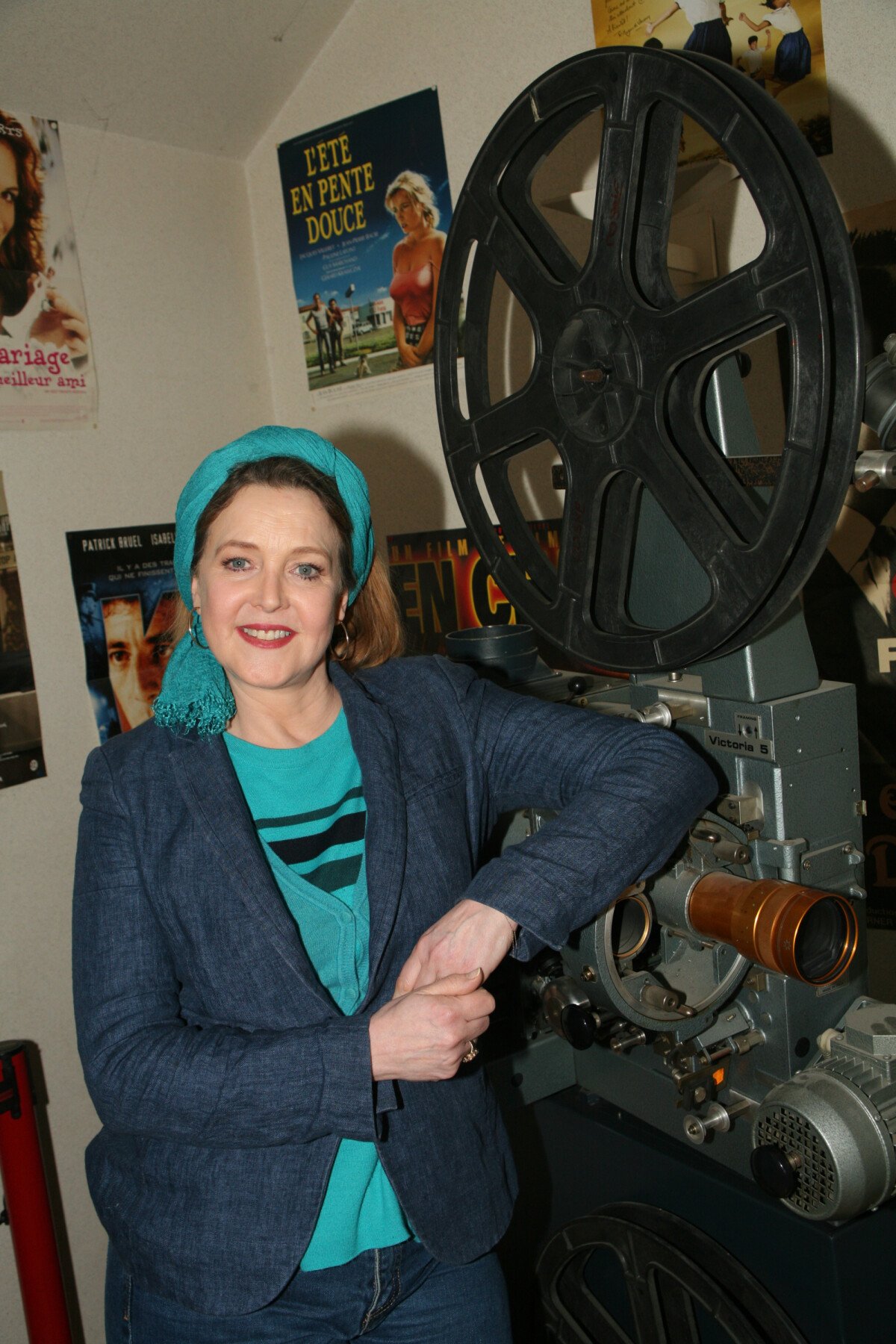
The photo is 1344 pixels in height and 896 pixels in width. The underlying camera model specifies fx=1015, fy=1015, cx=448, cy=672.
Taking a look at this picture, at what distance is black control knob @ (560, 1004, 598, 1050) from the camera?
1192 mm

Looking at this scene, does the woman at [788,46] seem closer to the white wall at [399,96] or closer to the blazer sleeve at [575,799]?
the white wall at [399,96]

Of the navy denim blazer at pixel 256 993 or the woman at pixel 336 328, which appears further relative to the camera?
the woman at pixel 336 328

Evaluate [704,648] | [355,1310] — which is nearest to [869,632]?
[704,648]

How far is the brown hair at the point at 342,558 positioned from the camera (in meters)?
A: 1.13

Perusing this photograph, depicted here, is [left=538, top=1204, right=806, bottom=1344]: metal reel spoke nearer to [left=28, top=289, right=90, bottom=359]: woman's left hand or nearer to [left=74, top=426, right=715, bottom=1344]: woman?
[left=74, top=426, right=715, bottom=1344]: woman

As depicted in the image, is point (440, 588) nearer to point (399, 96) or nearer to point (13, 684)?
point (13, 684)

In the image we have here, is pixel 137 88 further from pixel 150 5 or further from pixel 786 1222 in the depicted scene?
pixel 786 1222

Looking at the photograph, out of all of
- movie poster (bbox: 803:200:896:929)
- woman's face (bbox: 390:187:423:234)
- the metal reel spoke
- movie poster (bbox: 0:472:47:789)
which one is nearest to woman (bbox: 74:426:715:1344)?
the metal reel spoke

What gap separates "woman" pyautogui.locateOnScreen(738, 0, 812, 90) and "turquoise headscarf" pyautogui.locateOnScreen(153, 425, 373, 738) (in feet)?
3.14

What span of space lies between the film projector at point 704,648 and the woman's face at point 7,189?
1032 mm

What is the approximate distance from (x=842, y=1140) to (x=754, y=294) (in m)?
0.83

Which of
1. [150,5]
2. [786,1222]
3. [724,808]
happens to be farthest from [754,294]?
[150,5]

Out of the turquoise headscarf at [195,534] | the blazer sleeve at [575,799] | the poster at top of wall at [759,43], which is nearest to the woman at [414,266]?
the poster at top of wall at [759,43]

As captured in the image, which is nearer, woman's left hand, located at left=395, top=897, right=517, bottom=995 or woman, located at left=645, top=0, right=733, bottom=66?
woman's left hand, located at left=395, top=897, right=517, bottom=995
